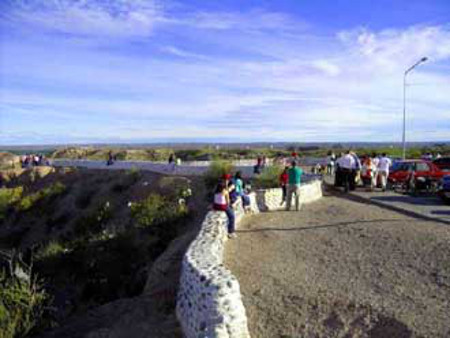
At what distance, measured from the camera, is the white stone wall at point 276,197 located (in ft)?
67.5

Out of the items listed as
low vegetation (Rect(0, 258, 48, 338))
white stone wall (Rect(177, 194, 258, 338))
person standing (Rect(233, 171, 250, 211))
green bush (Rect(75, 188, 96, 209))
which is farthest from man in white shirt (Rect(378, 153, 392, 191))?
green bush (Rect(75, 188, 96, 209))

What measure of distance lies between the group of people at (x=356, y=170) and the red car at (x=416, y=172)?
2.34ft

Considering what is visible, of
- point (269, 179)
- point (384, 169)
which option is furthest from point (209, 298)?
point (269, 179)

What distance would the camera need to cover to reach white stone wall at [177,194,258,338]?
902 centimetres

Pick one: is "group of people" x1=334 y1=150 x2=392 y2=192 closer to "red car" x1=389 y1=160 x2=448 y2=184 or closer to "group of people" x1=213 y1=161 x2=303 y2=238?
"red car" x1=389 y1=160 x2=448 y2=184

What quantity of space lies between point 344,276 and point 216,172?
21889 millimetres

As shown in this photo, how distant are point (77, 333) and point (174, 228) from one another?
39.3 feet

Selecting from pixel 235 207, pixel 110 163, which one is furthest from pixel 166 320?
pixel 110 163

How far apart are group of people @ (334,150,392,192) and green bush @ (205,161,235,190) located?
27.4ft

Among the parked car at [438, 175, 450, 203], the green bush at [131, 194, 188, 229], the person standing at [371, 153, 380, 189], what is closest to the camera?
the parked car at [438, 175, 450, 203]

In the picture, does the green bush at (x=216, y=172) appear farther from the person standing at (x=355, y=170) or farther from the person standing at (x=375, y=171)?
the person standing at (x=375, y=171)

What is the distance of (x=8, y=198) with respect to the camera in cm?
4519

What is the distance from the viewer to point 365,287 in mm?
11047

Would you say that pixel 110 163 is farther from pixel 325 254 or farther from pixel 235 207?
pixel 325 254
